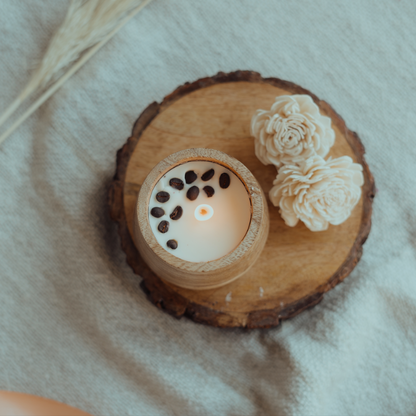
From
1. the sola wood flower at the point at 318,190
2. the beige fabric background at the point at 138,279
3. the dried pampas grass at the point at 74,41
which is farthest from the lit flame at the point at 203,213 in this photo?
the dried pampas grass at the point at 74,41

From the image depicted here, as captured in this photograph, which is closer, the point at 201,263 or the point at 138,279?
the point at 201,263

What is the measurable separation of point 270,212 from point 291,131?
0.50 ft

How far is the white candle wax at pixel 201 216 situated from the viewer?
0.64 metres

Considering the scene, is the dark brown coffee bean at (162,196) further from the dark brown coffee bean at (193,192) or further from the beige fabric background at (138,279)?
the beige fabric background at (138,279)

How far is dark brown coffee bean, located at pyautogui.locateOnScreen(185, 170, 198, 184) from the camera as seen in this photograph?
2.14 ft

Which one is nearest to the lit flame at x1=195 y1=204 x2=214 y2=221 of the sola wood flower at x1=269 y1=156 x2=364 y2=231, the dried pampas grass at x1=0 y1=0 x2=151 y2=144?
the sola wood flower at x1=269 y1=156 x2=364 y2=231

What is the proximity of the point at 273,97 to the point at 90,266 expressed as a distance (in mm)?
500

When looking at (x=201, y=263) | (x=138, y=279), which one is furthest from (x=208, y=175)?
(x=138, y=279)

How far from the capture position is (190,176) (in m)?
Answer: 0.65

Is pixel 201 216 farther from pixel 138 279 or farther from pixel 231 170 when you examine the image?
pixel 138 279

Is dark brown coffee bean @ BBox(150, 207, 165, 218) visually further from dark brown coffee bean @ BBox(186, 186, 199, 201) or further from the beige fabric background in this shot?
the beige fabric background

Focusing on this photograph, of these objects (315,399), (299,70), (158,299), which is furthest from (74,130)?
(315,399)

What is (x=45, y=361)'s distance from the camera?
2.90 ft

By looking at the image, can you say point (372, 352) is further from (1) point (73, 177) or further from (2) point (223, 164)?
(1) point (73, 177)
